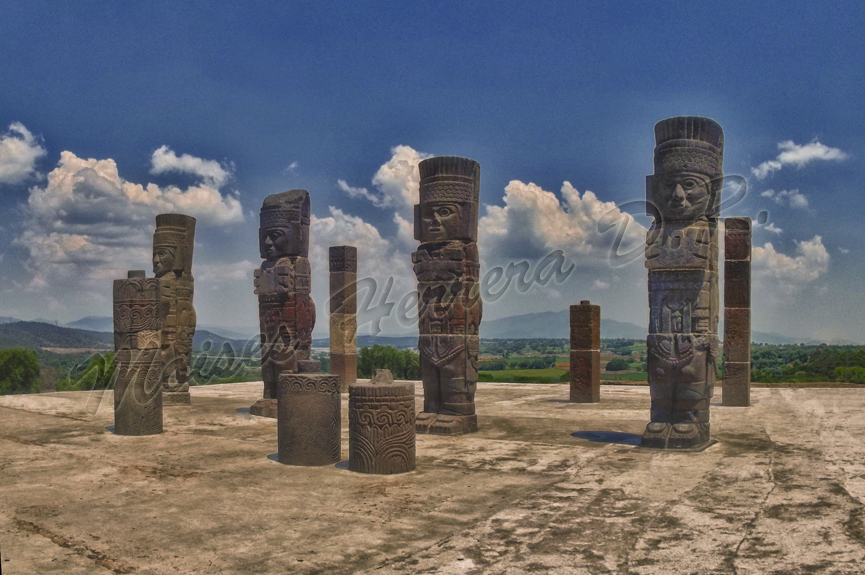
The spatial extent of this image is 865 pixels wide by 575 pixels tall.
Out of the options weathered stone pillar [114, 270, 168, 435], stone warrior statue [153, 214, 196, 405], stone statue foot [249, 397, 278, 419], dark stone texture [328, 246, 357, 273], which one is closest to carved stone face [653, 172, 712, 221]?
stone statue foot [249, 397, 278, 419]

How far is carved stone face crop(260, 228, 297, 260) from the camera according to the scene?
41.1ft

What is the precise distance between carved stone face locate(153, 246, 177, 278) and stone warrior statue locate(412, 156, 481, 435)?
628cm

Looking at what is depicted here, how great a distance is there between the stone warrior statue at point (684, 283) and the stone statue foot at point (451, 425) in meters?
2.59

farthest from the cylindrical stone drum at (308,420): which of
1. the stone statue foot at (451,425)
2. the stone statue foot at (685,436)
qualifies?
the stone statue foot at (685,436)

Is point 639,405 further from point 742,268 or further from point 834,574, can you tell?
point 834,574

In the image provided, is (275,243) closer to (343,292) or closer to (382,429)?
(343,292)

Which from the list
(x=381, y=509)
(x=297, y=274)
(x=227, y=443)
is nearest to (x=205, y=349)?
(x=297, y=274)

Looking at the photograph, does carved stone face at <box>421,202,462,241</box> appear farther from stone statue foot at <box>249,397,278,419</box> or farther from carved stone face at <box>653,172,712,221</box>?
stone statue foot at <box>249,397,278,419</box>

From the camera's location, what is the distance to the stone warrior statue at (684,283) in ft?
28.2

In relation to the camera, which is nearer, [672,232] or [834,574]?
[834,574]

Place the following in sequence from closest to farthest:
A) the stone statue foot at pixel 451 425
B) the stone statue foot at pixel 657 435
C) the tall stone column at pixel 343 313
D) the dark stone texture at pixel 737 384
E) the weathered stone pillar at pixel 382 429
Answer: the weathered stone pillar at pixel 382 429
the stone statue foot at pixel 657 435
the stone statue foot at pixel 451 425
the dark stone texture at pixel 737 384
the tall stone column at pixel 343 313

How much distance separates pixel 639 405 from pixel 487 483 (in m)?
8.13

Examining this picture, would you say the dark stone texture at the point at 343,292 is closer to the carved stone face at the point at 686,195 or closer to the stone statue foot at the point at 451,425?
the stone statue foot at the point at 451,425

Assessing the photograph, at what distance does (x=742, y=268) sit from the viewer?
43.5ft
